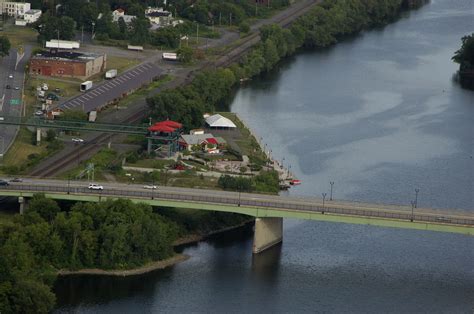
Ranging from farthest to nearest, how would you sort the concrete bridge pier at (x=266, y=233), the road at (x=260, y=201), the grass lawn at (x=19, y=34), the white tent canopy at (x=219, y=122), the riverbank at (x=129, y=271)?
the grass lawn at (x=19, y=34), the white tent canopy at (x=219, y=122), the concrete bridge pier at (x=266, y=233), the road at (x=260, y=201), the riverbank at (x=129, y=271)

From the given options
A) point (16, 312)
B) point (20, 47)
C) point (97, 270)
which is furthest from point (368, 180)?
point (20, 47)

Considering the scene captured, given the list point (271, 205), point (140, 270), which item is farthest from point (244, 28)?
point (140, 270)

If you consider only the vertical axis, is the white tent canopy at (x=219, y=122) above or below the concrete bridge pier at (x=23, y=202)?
above

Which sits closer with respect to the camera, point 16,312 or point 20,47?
point 16,312

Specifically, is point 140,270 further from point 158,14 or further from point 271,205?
point 158,14

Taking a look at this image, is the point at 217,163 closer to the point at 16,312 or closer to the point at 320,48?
the point at 16,312

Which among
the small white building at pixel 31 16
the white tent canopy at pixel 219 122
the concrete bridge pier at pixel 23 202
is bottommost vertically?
the concrete bridge pier at pixel 23 202

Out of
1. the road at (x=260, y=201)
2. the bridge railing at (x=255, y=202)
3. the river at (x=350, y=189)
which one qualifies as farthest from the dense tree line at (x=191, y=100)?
the bridge railing at (x=255, y=202)

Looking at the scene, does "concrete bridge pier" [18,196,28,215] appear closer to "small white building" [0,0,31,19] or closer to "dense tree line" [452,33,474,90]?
"dense tree line" [452,33,474,90]

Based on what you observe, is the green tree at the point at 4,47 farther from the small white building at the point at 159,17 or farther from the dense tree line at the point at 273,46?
the small white building at the point at 159,17
